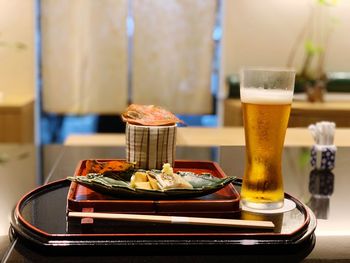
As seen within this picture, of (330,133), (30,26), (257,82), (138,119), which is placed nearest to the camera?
(257,82)

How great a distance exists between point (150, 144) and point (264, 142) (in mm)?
241

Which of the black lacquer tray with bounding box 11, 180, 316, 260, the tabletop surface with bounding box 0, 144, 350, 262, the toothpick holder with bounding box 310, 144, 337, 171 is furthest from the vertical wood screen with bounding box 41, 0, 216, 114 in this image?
the black lacquer tray with bounding box 11, 180, 316, 260

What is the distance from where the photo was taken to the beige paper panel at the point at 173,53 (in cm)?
495

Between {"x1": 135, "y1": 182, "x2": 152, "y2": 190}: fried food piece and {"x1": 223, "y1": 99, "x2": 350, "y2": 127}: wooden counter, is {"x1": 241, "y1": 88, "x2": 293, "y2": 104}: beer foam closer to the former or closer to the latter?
{"x1": 135, "y1": 182, "x2": 152, "y2": 190}: fried food piece

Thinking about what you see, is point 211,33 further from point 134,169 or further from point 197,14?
point 134,169

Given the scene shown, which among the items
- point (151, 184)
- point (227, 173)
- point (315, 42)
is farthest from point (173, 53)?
point (151, 184)

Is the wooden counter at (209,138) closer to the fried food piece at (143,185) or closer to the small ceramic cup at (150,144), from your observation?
the small ceramic cup at (150,144)

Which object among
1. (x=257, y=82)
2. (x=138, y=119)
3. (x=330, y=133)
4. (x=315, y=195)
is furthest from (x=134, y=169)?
(x=330, y=133)

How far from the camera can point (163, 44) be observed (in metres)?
5.00

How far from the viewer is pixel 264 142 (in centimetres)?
101

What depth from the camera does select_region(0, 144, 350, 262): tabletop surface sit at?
2.74 ft

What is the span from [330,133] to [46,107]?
385cm

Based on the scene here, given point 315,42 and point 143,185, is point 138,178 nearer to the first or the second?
point 143,185

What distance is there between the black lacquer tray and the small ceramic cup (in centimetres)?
27
